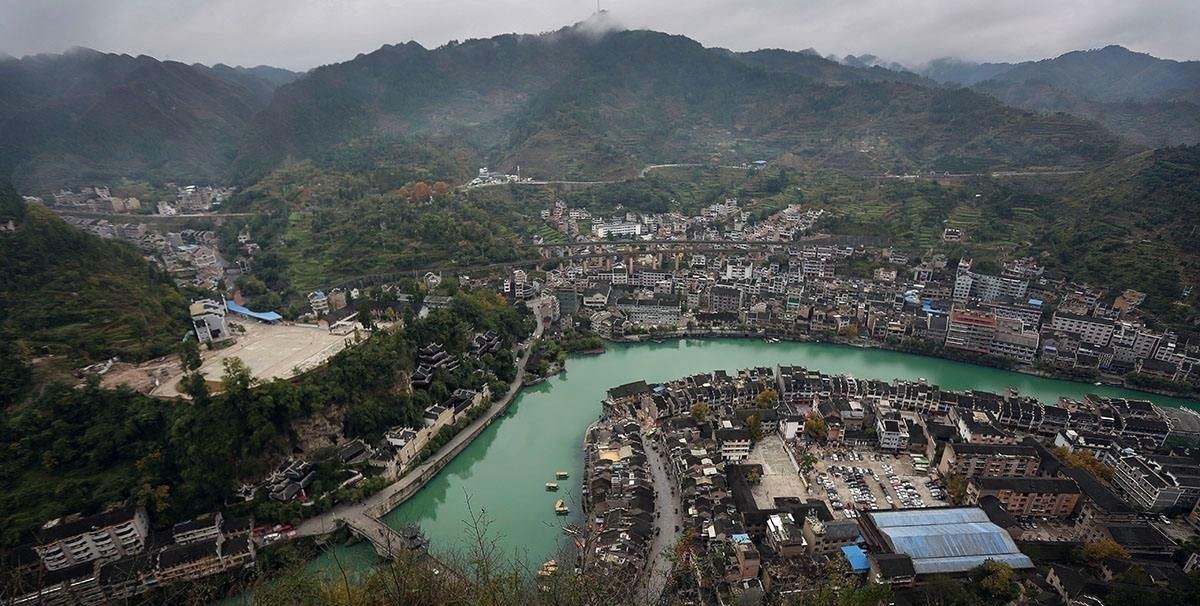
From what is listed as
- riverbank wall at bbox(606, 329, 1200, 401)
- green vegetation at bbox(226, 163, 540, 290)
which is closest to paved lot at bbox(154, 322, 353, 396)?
green vegetation at bbox(226, 163, 540, 290)

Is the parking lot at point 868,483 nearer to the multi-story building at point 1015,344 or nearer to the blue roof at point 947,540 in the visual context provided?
the blue roof at point 947,540

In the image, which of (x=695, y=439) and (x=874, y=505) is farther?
(x=695, y=439)

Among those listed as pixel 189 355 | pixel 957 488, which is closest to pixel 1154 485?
pixel 957 488

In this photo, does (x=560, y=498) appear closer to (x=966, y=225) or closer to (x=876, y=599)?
(x=876, y=599)

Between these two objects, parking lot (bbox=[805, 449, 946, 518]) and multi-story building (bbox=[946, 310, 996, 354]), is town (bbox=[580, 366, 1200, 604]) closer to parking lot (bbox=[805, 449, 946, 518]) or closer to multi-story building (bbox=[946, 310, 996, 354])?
parking lot (bbox=[805, 449, 946, 518])

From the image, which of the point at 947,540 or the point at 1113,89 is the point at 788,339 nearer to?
the point at 947,540

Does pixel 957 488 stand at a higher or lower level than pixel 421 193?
lower

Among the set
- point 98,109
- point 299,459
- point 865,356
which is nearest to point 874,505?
point 865,356
